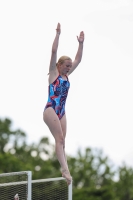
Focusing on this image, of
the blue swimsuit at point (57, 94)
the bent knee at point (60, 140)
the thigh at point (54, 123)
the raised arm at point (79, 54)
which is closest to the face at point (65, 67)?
the blue swimsuit at point (57, 94)

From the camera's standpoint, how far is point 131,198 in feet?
249

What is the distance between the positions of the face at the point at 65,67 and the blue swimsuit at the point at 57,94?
115mm

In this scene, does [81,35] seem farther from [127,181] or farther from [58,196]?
[127,181]

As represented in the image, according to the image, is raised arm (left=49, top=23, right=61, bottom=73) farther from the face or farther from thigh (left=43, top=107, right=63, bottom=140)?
thigh (left=43, top=107, right=63, bottom=140)

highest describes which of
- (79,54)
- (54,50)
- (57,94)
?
(79,54)

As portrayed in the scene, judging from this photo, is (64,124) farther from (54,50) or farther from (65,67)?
(54,50)

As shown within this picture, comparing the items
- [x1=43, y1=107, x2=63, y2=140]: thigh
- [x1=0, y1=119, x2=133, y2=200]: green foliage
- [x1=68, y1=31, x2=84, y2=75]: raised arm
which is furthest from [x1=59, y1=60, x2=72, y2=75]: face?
[x1=0, y1=119, x2=133, y2=200]: green foliage

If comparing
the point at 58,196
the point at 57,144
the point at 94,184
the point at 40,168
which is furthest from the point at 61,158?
the point at 94,184

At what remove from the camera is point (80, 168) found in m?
74.8

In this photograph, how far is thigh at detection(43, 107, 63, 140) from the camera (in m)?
12.5

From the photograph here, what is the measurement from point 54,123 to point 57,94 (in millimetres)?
563

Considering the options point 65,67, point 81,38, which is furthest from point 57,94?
point 81,38

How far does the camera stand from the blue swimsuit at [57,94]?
41.6ft

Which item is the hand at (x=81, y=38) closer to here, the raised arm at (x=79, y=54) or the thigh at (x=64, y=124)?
the raised arm at (x=79, y=54)
